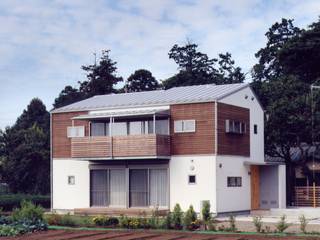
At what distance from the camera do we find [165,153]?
33.5m

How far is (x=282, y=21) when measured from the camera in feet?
208

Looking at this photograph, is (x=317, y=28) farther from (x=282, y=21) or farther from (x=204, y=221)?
(x=204, y=221)

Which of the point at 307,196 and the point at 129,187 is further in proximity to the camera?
the point at 307,196

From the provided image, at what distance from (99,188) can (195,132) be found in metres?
6.50

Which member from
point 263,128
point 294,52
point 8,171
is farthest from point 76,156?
point 294,52

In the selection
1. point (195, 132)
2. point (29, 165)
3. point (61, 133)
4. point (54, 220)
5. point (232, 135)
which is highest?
point (61, 133)

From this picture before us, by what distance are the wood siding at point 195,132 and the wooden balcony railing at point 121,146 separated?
552mm

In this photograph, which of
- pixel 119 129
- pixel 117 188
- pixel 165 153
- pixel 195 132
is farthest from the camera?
pixel 119 129

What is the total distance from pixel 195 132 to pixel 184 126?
26.7 inches

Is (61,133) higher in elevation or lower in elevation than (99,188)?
higher

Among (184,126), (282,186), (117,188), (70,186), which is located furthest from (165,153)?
(282,186)

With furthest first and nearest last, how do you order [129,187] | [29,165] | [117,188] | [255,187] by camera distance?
[29,165]
[255,187]
[117,188]
[129,187]

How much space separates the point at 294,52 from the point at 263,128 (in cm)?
1684

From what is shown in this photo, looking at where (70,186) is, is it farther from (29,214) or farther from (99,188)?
(29,214)
